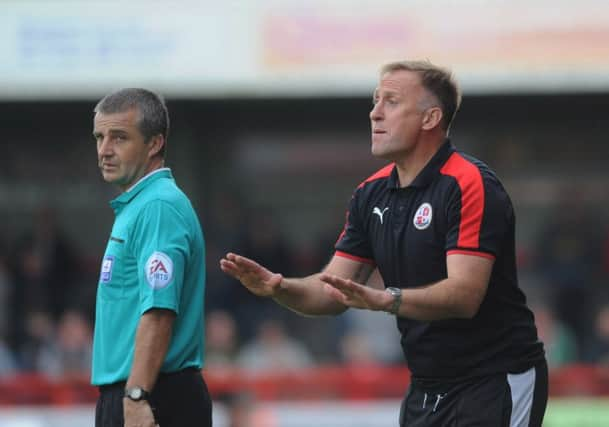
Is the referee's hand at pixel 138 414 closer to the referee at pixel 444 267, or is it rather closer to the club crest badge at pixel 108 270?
the club crest badge at pixel 108 270

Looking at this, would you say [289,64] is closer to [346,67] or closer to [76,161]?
[346,67]

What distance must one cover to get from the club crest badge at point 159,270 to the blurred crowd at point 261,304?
25.4 ft

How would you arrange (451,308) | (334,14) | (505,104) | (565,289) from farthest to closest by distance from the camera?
1. (505,104)
2. (565,289)
3. (334,14)
4. (451,308)

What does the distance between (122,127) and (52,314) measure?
988 centimetres

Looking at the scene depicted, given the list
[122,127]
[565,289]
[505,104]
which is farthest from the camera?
[505,104]

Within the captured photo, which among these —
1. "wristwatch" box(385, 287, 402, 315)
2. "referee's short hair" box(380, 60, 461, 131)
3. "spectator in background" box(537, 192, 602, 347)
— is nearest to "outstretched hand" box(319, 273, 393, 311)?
"wristwatch" box(385, 287, 402, 315)

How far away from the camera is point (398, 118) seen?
538 centimetres

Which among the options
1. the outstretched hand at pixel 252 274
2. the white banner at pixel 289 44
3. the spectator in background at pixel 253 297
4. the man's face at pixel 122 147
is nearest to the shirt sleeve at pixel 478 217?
the outstretched hand at pixel 252 274

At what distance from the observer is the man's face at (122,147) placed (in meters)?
5.27

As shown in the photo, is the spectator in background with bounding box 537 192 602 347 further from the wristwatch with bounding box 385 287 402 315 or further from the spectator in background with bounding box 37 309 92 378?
the wristwatch with bounding box 385 287 402 315

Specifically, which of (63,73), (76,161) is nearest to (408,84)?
(63,73)

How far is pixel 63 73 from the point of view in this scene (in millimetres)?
13711

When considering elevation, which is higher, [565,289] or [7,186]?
[7,186]

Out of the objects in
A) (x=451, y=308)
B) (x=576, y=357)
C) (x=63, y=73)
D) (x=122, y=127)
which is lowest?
(x=576, y=357)
